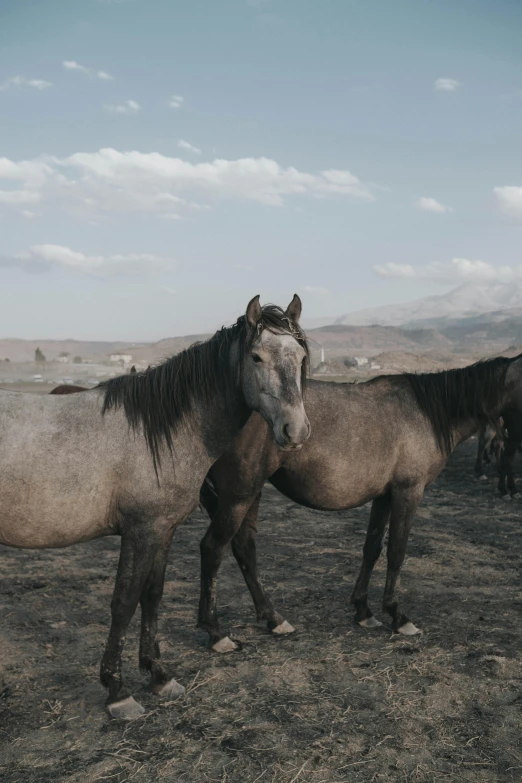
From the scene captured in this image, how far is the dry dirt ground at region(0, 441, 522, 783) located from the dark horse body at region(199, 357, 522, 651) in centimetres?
44

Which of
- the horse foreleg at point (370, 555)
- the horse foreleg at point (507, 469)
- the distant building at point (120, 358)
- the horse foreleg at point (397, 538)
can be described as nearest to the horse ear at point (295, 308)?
the horse foreleg at point (397, 538)

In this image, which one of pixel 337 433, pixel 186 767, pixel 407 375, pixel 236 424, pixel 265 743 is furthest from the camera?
pixel 407 375

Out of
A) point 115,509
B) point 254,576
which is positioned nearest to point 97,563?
point 254,576

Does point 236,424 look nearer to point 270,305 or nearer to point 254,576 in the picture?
point 270,305

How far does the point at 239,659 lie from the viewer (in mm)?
4605

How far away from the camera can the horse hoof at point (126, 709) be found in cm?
375

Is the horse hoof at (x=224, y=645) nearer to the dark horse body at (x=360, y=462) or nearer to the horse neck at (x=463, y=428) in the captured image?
the dark horse body at (x=360, y=462)

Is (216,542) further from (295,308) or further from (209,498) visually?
(295,308)

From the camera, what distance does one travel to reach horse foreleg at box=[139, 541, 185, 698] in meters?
3.99

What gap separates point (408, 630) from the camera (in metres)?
5.07

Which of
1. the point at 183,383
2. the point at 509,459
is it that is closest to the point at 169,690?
the point at 183,383

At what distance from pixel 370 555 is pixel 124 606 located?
264cm

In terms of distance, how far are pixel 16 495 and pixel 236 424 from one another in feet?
4.95

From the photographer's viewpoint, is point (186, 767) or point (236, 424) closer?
point (186, 767)
